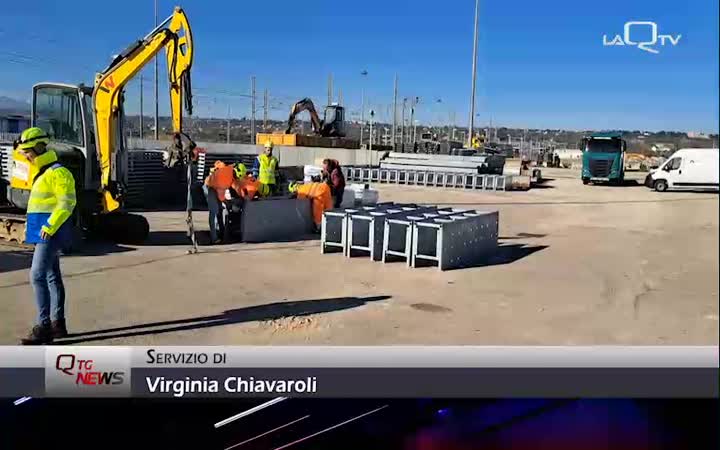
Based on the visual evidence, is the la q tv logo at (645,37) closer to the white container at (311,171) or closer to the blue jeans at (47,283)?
the blue jeans at (47,283)

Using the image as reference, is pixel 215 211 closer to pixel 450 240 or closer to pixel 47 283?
pixel 450 240

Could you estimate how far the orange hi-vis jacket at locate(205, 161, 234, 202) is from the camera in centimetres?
546

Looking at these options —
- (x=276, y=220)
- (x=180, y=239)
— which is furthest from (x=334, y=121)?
(x=276, y=220)

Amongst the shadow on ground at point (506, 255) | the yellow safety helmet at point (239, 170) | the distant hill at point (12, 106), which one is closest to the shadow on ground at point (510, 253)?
the shadow on ground at point (506, 255)

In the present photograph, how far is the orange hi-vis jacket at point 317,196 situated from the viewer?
6.02m

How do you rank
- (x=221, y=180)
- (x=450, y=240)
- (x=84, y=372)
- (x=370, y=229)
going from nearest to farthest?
1. (x=84, y=372)
2. (x=450, y=240)
3. (x=370, y=229)
4. (x=221, y=180)

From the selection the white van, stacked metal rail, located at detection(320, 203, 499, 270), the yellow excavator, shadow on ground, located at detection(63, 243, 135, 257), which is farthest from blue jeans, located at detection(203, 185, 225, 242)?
the white van

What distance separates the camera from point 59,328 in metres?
2.31

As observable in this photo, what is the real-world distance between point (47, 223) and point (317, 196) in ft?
12.2

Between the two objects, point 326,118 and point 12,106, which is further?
point 326,118

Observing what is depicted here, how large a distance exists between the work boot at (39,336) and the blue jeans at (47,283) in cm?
3

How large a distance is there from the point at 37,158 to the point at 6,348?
0.83m

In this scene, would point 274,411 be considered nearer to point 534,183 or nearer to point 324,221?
point 324,221

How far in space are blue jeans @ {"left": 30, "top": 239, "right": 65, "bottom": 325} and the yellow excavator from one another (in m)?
0.38
